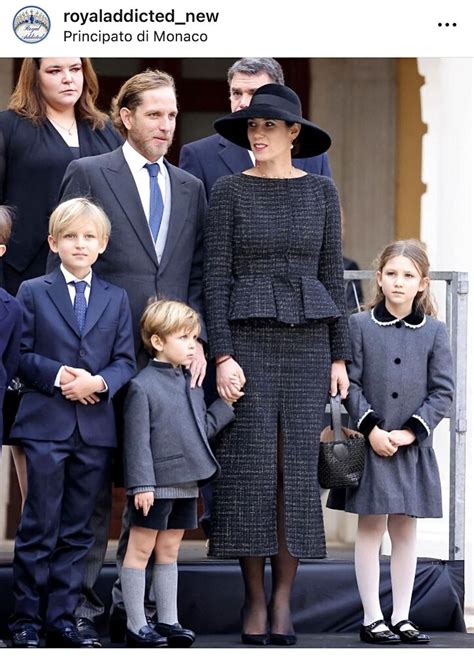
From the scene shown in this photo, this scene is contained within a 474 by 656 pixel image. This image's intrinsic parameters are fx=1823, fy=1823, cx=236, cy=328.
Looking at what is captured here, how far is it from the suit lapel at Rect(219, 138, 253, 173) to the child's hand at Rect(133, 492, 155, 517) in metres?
1.60

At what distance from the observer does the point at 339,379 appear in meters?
6.80

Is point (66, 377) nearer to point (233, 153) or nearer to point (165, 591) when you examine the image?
point (165, 591)

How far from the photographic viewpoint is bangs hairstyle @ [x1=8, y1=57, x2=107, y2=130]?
717cm

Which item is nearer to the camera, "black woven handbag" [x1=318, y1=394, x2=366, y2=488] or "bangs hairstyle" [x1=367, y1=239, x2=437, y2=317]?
"black woven handbag" [x1=318, y1=394, x2=366, y2=488]

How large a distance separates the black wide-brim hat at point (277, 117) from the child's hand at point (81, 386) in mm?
1131

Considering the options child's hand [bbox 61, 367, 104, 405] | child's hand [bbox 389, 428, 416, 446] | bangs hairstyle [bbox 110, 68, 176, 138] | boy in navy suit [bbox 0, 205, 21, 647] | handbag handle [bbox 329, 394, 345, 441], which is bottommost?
child's hand [bbox 389, 428, 416, 446]

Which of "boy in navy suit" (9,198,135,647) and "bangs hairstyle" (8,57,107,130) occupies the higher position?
"bangs hairstyle" (8,57,107,130)

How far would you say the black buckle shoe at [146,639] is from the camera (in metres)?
6.44

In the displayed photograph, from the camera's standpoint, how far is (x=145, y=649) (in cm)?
634

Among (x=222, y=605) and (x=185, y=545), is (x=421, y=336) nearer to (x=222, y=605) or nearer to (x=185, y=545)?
(x=222, y=605)

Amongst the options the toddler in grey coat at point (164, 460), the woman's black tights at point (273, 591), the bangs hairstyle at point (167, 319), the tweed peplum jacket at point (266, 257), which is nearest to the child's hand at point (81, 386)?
the toddler in grey coat at point (164, 460)
